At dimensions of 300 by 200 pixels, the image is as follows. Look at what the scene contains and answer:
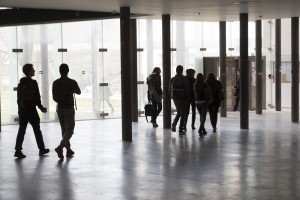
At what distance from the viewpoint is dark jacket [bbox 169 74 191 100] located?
15.6 meters

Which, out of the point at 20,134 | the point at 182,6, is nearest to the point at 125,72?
the point at 182,6

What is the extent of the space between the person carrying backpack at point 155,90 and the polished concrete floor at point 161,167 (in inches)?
63.5

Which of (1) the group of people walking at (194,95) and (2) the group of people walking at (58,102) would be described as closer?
(2) the group of people walking at (58,102)

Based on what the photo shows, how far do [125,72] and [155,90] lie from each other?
11.0 ft

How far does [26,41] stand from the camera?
71.7 feet

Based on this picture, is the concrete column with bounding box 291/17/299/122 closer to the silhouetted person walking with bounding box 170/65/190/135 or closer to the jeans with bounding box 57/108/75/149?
the silhouetted person walking with bounding box 170/65/190/135

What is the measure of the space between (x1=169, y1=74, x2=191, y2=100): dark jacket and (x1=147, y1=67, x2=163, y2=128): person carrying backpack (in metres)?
2.35

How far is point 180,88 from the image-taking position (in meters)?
15.6

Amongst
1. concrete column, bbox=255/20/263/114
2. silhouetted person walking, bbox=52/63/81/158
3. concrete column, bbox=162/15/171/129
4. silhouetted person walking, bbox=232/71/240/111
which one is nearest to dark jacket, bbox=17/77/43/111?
silhouetted person walking, bbox=52/63/81/158

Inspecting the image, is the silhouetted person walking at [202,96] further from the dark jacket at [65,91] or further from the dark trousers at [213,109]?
the dark jacket at [65,91]

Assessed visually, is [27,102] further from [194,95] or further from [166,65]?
[166,65]

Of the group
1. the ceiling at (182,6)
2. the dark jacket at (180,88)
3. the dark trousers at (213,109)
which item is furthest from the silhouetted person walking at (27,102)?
the dark trousers at (213,109)

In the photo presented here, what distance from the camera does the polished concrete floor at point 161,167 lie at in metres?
8.38

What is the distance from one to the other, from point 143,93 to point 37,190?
15.8 meters
